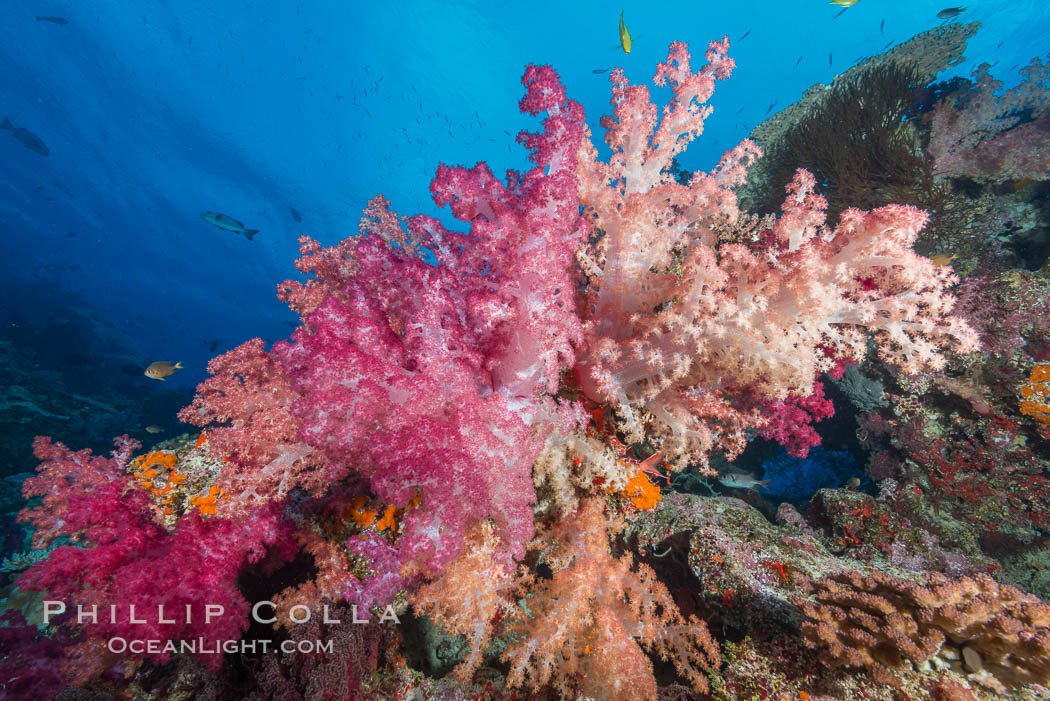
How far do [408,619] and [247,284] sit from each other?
7176 cm

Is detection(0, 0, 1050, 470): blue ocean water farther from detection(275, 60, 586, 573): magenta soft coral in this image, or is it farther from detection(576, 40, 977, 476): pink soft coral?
detection(576, 40, 977, 476): pink soft coral

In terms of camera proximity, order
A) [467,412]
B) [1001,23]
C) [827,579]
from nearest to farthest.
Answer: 1. [467,412]
2. [827,579]
3. [1001,23]

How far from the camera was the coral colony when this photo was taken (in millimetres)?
2621

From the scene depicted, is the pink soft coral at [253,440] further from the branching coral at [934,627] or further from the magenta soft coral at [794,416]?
the magenta soft coral at [794,416]

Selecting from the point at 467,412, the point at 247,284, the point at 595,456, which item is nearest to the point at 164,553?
the point at 467,412

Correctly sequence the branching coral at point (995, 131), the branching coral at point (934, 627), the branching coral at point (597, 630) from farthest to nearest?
the branching coral at point (995, 131)
the branching coral at point (597, 630)
the branching coral at point (934, 627)

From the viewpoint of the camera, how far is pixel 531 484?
9.93 ft

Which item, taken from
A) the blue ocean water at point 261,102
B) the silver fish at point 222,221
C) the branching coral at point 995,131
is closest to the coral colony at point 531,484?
the branching coral at point 995,131

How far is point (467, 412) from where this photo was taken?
271cm

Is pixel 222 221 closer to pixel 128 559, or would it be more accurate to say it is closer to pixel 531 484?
pixel 128 559

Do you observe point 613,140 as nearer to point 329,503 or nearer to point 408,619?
point 329,503

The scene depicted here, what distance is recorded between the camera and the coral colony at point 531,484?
2.62 m

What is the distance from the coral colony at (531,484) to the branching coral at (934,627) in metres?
0.02

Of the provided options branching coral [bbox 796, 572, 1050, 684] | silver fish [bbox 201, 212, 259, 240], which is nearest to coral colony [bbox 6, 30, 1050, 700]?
branching coral [bbox 796, 572, 1050, 684]
